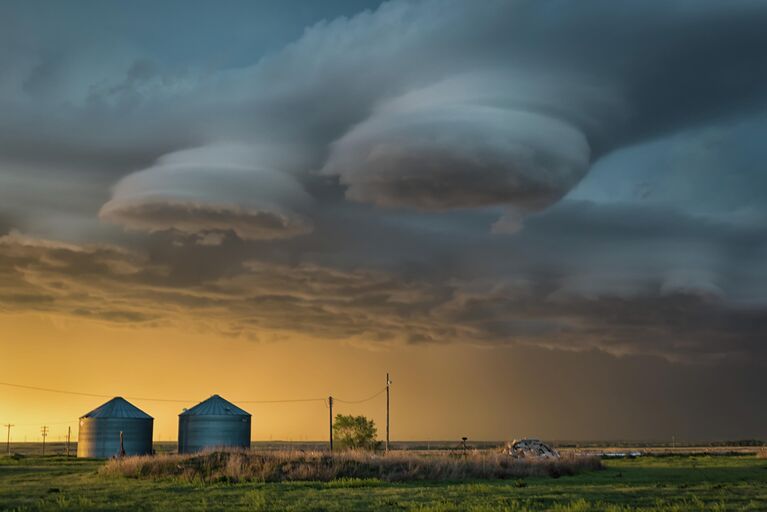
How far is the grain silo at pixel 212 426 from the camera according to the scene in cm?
12344

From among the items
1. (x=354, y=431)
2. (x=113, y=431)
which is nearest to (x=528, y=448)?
(x=354, y=431)

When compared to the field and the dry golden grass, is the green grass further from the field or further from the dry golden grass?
the dry golden grass

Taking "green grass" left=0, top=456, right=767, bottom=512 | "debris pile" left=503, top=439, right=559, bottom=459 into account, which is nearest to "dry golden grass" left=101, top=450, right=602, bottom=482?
"green grass" left=0, top=456, right=767, bottom=512

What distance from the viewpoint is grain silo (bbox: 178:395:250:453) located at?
123 meters

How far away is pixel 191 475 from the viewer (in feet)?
201

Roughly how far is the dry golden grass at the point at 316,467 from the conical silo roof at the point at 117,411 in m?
66.1

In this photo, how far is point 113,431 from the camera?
132 m

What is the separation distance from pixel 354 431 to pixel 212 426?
1119 inches

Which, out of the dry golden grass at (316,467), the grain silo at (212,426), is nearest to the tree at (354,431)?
the grain silo at (212,426)

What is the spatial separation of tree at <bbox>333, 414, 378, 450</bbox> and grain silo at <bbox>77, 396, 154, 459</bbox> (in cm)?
3327

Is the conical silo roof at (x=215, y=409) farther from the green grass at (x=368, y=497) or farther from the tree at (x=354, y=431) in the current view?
the green grass at (x=368, y=497)

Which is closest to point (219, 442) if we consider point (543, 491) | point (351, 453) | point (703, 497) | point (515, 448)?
point (515, 448)

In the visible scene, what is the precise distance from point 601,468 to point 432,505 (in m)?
51.0

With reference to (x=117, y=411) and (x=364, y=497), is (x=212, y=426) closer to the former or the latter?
(x=117, y=411)
